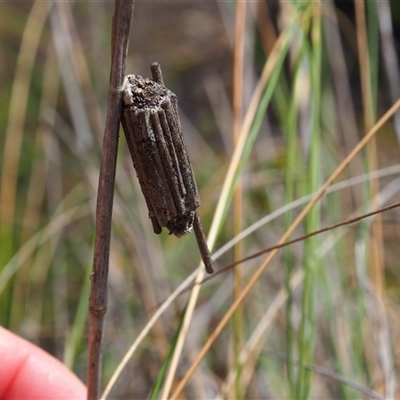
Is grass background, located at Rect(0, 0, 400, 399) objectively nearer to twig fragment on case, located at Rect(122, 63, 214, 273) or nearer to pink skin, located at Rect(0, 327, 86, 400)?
pink skin, located at Rect(0, 327, 86, 400)

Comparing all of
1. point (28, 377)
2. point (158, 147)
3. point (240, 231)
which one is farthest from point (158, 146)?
point (28, 377)

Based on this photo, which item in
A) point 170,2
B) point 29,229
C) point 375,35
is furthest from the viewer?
point 170,2

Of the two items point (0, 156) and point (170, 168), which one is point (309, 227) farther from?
point (0, 156)

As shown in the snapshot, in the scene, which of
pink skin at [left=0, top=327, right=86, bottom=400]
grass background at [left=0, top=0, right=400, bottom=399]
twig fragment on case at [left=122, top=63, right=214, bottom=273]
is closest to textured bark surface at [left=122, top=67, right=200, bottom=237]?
twig fragment on case at [left=122, top=63, right=214, bottom=273]

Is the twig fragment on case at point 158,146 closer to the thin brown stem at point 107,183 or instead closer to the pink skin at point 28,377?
the thin brown stem at point 107,183

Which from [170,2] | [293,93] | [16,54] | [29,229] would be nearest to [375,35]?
[293,93]

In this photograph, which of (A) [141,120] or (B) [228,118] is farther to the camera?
(B) [228,118]

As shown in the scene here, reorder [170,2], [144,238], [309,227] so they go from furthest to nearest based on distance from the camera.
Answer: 1. [170,2]
2. [144,238]
3. [309,227]

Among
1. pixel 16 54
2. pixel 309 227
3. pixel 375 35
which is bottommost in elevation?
pixel 309 227
